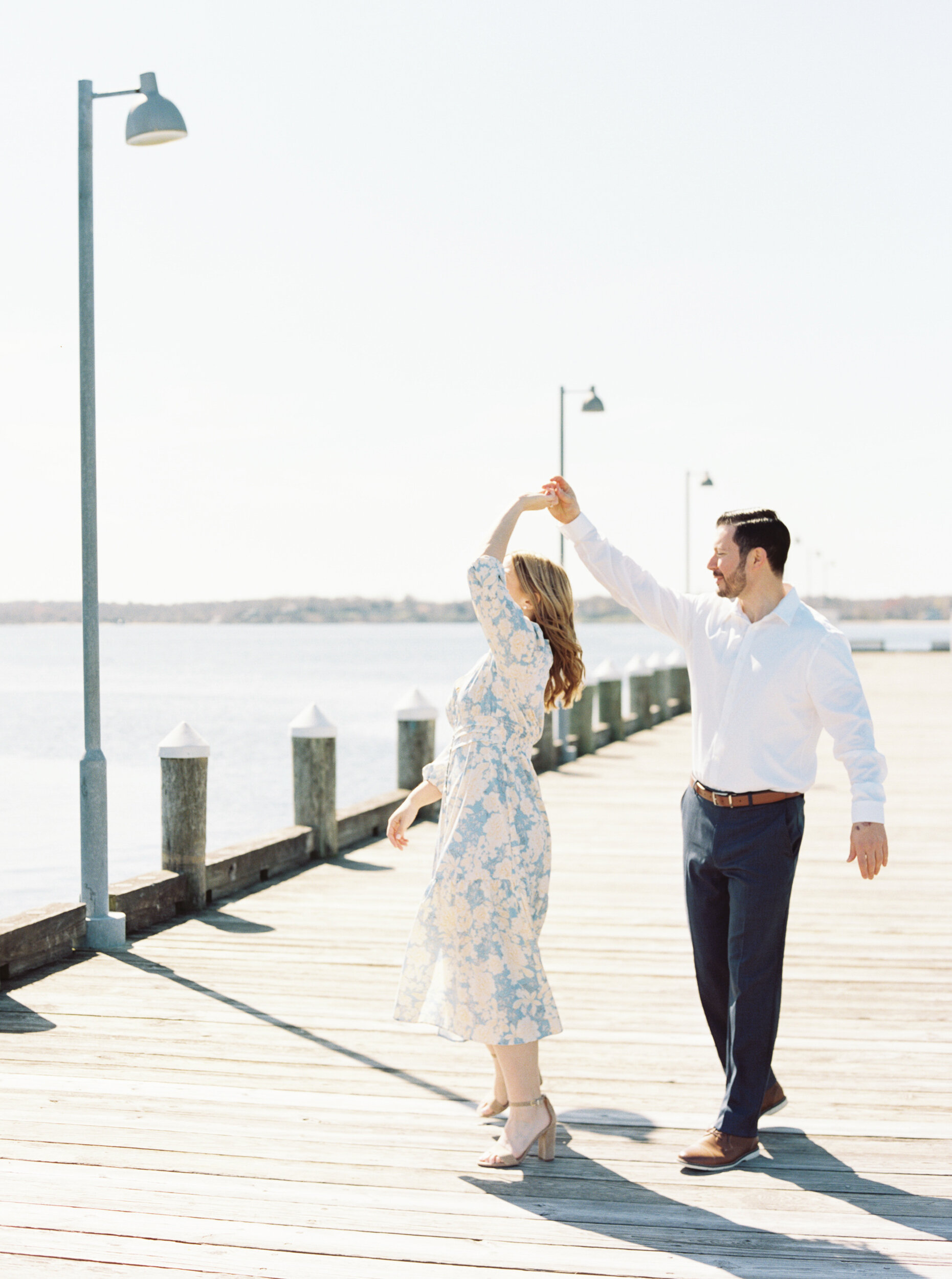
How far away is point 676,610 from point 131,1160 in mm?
2311

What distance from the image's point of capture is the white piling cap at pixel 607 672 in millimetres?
19031

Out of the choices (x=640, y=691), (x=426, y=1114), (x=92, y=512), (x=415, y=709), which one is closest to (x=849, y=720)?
(x=426, y=1114)

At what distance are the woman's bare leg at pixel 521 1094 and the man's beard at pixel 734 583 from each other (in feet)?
4.65

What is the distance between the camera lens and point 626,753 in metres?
17.7

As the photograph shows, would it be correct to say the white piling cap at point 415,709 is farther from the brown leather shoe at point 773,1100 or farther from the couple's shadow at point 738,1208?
the couple's shadow at point 738,1208

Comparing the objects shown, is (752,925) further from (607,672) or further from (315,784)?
(607,672)

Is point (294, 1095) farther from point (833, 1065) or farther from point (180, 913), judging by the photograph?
point (180, 913)

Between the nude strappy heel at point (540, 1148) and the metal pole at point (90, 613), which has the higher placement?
the metal pole at point (90, 613)

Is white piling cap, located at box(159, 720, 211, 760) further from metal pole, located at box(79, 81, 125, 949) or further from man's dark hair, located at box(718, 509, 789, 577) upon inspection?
man's dark hair, located at box(718, 509, 789, 577)

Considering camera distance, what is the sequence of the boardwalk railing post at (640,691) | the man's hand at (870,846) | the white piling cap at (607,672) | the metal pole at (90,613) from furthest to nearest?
the boardwalk railing post at (640,691) → the white piling cap at (607,672) → the metal pole at (90,613) → the man's hand at (870,846)

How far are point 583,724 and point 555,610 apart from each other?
43.8 ft

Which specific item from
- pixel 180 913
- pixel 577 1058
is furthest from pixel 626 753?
pixel 577 1058

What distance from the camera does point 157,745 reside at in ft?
103

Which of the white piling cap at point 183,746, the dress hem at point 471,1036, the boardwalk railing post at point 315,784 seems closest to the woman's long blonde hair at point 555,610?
the dress hem at point 471,1036
